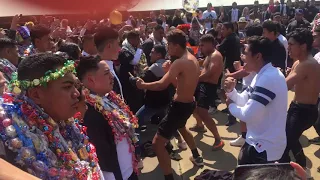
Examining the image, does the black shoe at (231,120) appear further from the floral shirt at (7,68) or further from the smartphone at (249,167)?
the smartphone at (249,167)

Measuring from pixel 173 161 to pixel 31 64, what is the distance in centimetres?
355

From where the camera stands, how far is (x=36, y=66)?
5.50 feet

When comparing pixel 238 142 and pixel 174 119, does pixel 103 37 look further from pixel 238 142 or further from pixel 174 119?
pixel 238 142

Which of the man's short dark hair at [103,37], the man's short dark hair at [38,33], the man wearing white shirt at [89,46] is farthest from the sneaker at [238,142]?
the man's short dark hair at [38,33]

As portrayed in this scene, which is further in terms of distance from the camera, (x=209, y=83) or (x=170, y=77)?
(x=209, y=83)

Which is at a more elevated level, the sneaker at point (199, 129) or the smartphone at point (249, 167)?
the smartphone at point (249, 167)

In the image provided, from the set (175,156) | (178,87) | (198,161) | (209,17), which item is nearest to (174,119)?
(178,87)

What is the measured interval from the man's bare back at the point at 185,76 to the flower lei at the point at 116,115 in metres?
1.45

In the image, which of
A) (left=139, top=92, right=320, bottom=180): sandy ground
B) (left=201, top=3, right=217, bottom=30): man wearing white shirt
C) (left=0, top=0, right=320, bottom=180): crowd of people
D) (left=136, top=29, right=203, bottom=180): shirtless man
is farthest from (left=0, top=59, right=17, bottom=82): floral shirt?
(left=201, top=3, right=217, bottom=30): man wearing white shirt

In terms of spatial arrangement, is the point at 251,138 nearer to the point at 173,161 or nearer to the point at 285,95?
the point at 285,95

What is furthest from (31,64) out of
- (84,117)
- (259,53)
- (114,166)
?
(259,53)

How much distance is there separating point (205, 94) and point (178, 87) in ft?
4.18

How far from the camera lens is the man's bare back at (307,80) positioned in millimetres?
3672

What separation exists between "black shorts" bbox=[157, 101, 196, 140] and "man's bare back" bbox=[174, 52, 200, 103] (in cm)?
8
